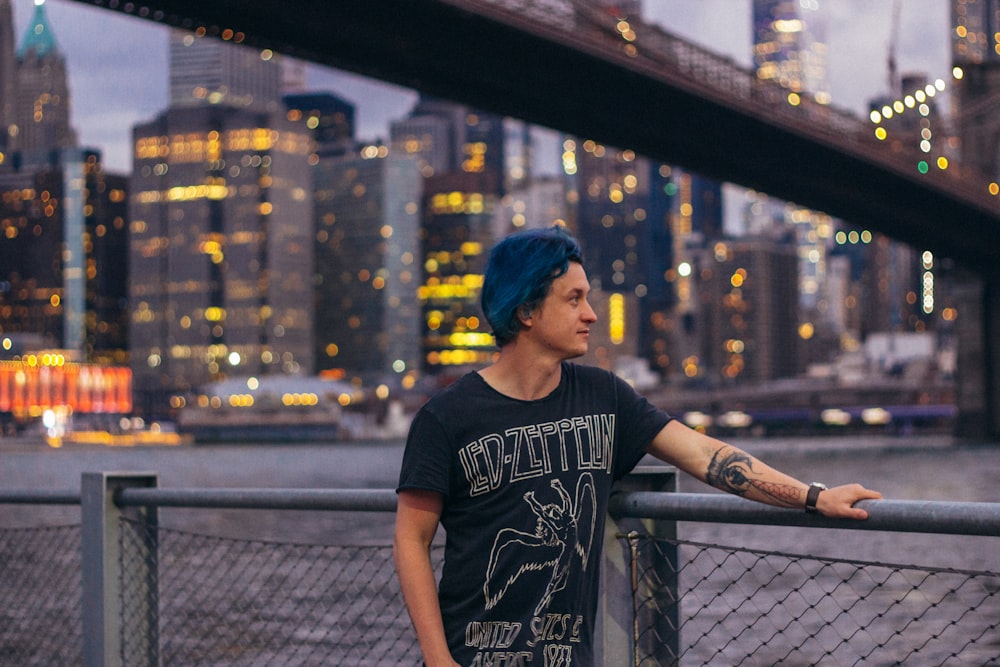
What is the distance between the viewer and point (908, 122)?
70.1 meters

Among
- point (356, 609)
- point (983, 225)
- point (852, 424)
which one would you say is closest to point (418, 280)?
point (852, 424)

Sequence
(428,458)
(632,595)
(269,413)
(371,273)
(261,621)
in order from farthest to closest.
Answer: (371,273) → (269,413) → (261,621) → (632,595) → (428,458)

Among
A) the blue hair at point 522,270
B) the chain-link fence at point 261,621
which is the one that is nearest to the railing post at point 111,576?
the chain-link fence at point 261,621

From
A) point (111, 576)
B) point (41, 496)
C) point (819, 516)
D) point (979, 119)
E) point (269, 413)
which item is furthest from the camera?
point (269, 413)

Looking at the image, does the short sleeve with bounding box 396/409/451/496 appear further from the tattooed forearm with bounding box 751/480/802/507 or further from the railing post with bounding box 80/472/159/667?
the railing post with bounding box 80/472/159/667

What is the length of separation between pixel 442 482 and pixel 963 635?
32.7ft

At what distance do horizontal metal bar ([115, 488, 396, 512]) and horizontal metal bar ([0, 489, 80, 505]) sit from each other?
34cm

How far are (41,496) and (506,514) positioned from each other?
2.51 metres

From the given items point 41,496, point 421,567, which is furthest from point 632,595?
point 41,496

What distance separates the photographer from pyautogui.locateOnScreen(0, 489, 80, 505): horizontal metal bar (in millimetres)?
4523

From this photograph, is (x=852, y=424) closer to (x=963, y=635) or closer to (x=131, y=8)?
(x=131, y=8)

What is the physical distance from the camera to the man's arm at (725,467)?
9.25ft

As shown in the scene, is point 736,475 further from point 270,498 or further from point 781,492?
point 270,498

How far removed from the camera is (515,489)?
2.69m
